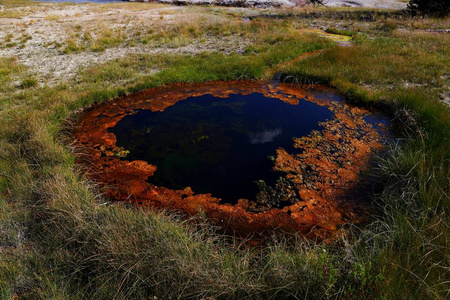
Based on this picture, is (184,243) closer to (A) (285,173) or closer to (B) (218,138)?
(A) (285,173)

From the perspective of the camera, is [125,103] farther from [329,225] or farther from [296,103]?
[329,225]

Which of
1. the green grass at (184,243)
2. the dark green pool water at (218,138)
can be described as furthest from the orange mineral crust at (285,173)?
the green grass at (184,243)

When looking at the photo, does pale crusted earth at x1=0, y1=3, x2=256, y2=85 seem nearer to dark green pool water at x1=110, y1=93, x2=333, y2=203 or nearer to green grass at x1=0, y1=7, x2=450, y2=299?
green grass at x1=0, y1=7, x2=450, y2=299

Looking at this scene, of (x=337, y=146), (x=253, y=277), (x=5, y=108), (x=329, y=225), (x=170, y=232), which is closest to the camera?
(x=253, y=277)

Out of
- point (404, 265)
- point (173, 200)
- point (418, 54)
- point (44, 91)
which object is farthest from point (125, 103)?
point (418, 54)

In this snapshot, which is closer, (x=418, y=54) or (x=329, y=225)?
(x=329, y=225)

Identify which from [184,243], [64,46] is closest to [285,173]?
[184,243]

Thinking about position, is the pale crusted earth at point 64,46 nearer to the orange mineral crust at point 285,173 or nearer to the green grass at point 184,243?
the orange mineral crust at point 285,173
